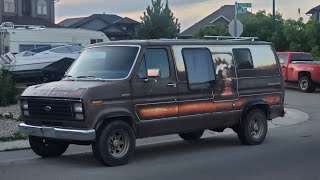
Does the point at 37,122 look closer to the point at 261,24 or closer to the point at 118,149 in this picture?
the point at 118,149

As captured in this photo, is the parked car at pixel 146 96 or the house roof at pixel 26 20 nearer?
the parked car at pixel 146 96

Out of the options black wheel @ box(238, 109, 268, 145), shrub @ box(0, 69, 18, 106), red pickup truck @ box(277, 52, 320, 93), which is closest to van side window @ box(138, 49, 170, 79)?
black wheel @ box(238, 109, 268, 145)

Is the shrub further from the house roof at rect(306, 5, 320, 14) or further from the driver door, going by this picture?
the house roof at rect(306, 5, 320, 14)

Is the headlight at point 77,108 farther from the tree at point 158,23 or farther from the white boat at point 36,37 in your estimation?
the tree at point 158,23

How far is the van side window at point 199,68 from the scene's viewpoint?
11.0 m

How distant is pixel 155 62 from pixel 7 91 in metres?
8.78

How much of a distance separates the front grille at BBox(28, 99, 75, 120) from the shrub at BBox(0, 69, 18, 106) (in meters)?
7.98

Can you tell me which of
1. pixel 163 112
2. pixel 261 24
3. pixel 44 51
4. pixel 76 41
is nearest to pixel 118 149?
pixel 163 112

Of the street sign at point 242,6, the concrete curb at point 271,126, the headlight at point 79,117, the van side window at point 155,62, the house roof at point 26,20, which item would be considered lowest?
the concrete curb at point 271,126

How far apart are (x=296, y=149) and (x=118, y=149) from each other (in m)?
3.81

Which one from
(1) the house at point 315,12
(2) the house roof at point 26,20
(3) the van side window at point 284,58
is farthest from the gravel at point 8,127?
(1) the house at point 315,12

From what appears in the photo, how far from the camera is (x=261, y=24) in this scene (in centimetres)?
4559

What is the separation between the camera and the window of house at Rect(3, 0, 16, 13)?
55156 millimetres

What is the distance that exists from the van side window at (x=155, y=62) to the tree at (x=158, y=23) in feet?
122
